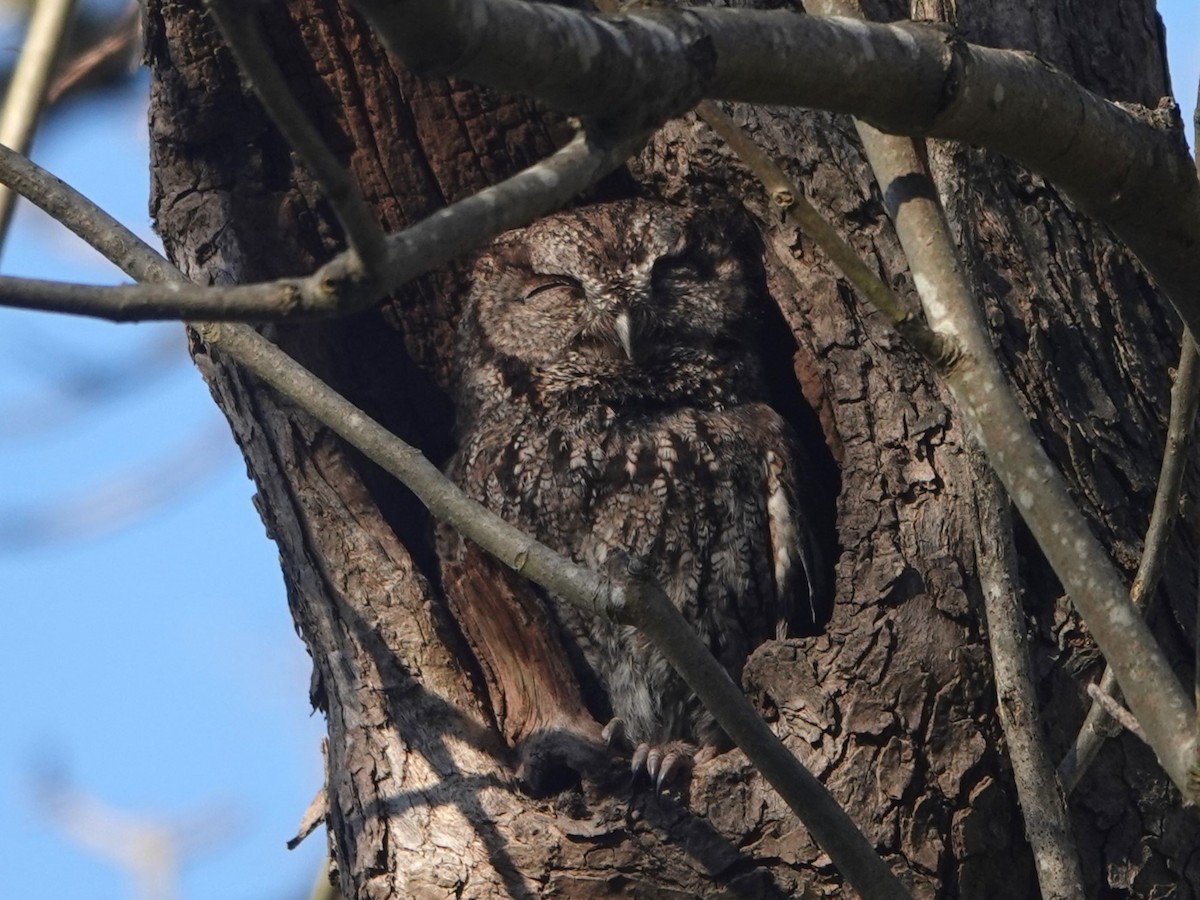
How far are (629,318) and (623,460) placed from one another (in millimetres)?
421

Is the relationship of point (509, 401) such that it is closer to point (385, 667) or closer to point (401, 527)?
point (401, 527)

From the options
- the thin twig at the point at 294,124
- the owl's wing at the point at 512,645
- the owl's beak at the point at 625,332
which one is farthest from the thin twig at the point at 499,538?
the owl's beak at the point at 625,332

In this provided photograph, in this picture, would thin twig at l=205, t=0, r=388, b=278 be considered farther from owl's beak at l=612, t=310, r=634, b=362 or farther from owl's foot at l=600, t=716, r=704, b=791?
owl's beak at l=612, t=310, r=634, b=362

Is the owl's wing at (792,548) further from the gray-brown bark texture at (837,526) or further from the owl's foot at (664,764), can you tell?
the owl's foot at (664,764)

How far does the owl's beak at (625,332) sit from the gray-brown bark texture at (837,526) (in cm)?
39

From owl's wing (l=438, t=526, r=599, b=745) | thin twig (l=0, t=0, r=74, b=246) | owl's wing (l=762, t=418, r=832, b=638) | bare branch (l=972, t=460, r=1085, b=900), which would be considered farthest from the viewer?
owl's wing (l=762, t=418, r=832, b=638)

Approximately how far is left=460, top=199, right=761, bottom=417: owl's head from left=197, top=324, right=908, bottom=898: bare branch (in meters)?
1.72

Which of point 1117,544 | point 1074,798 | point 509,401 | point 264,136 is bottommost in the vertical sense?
point 1074,798

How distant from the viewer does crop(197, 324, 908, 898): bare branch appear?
2068 mm

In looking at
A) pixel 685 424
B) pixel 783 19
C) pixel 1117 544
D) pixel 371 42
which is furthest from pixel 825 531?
pixel 783 19

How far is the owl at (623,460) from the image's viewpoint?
12.3 ft

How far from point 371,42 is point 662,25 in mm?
2221

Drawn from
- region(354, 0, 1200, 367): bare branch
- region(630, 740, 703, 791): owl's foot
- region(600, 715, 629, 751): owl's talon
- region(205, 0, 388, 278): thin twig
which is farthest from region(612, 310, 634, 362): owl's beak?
region(205, 0, 388, 278): thin twig

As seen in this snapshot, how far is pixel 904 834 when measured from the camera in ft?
9.31
